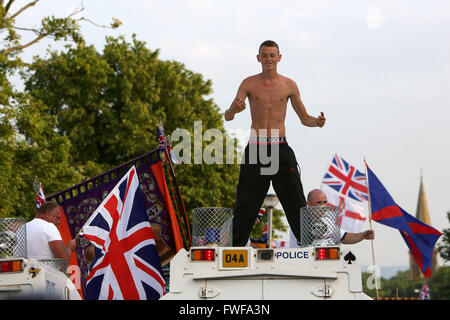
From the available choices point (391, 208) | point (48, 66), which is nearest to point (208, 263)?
point (391, 208)

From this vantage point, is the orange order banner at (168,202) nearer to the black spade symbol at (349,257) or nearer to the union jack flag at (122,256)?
the union jack flag at (122,256)

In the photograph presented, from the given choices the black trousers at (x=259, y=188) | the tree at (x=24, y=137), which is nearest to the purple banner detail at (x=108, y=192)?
the black trousers at (x=259, y=188)

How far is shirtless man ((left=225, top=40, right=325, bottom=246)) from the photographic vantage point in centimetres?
850

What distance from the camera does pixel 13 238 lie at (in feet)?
24.8

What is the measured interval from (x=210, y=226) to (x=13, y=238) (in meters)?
1.75

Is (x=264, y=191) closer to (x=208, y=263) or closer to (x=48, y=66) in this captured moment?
(x=208, y=263)

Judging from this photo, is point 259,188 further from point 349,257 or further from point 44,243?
point 44,243

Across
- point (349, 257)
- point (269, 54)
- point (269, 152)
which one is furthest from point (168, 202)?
point (349, 257)

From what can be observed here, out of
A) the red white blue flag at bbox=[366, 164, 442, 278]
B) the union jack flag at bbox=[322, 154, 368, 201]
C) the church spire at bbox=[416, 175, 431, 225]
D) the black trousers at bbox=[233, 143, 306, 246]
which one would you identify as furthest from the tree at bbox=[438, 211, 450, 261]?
the church spire at bbox=[416, 175, 431, 225]

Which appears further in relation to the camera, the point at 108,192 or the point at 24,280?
the point at 108,192

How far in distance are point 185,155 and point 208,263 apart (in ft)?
90.2

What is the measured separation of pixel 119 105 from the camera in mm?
35375
